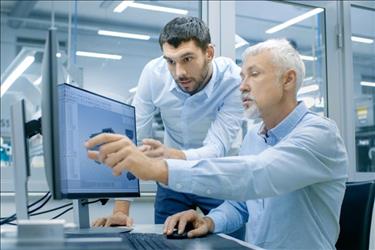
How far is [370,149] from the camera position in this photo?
3.04 m

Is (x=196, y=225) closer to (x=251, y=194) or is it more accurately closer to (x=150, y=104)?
(x=251, y=194)

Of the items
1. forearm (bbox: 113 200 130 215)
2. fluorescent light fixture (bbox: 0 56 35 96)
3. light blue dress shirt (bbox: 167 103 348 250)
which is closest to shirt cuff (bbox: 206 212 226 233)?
light blue dress shirt (bbox: 167 103 348 250)

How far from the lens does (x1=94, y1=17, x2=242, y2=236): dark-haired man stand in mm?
1801

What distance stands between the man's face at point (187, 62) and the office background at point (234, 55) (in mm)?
745

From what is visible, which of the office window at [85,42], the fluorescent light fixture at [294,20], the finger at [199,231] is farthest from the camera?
the fluorescent light fixture at [294,20]

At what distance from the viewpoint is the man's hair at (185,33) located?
1789 mm

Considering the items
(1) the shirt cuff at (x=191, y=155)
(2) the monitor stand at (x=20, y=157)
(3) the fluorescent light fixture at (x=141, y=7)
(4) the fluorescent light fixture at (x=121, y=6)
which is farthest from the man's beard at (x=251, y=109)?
(4) the fluorescent light fixture at (x=121, y=6)

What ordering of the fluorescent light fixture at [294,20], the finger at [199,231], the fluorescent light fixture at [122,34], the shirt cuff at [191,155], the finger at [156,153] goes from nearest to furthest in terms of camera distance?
Result: the finger at [156,153] → the finger at [199,231] → the shirt cuff at [191,155] → the fluorescent light fixture at [294,20] → the fluorescent light fixture at [122,34]

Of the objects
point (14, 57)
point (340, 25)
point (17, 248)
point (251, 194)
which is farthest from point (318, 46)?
point (17, 248)

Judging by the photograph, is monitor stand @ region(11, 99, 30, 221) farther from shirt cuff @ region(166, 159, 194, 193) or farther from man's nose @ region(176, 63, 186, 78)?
man's nose @ region(176, 63, 186, 78)

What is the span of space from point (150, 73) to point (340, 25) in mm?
1645

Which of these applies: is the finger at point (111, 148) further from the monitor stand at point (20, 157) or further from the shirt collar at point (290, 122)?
the shirt collar at point (290, 122)

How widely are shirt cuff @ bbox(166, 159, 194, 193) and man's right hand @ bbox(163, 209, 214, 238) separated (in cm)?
26

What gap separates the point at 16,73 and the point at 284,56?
6.77ft
